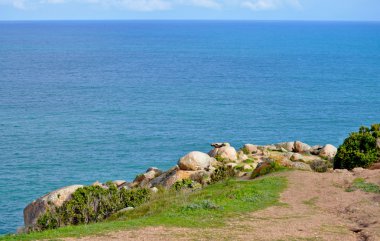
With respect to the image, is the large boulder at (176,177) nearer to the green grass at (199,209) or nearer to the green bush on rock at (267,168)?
the green bush on rock at (267,168)

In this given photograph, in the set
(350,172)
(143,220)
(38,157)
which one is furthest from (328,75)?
(143,220)

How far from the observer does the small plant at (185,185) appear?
4136cm

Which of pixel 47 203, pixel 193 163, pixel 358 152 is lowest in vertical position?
pixel 47 203

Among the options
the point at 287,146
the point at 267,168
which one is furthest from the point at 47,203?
the point at 287,146

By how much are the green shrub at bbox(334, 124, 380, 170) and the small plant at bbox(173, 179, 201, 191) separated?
9942 mm

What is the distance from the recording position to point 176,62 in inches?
7092

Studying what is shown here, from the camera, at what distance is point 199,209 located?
28.8 metres

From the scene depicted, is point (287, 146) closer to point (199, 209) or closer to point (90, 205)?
point (90, 205)

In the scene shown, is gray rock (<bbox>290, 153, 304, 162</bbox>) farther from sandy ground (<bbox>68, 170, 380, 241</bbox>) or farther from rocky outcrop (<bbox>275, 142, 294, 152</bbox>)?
sandy ground (<bbox>68, 170, 380, 241</bbox>)

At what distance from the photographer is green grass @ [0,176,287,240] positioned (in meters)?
25.6

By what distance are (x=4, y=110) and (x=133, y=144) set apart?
2840 cm

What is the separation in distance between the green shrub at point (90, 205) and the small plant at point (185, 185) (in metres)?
2.19

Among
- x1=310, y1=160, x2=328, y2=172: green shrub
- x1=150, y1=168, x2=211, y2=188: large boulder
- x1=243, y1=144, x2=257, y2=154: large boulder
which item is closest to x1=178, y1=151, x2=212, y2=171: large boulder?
x1=150, y1=168, x2=211, y2=188: large boulder

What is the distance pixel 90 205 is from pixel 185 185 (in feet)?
23.8
